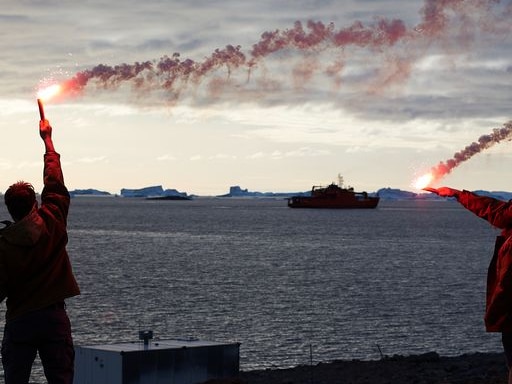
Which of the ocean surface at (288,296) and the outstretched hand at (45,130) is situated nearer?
the outstretched hand at (45,130)

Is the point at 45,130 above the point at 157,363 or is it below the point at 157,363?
above

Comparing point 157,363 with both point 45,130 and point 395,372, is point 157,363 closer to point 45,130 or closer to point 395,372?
point 395,372

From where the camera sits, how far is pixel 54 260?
809 cm

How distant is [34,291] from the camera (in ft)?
26.4

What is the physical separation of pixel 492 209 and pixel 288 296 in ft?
202

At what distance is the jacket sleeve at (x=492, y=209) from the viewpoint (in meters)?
9.17

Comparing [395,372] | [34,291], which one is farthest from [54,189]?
[395,372]

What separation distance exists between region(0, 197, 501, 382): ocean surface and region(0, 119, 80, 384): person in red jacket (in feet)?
98.0

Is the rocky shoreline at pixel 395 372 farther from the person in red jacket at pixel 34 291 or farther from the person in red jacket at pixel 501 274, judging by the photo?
the person in red jacket at pixel 34 291

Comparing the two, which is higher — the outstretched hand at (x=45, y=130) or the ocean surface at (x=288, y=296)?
the outstretched hand at (x=45, y=130)

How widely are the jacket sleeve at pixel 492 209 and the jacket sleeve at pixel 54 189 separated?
153 inches

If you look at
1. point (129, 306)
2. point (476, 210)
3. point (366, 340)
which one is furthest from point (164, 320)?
point (476, 210)

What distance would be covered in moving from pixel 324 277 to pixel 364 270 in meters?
9.75

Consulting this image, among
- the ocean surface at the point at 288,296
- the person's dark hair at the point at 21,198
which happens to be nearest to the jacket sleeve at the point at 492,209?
the person's dark hair at the point at 21,198
